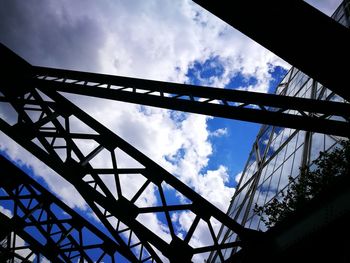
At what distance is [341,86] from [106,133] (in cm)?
477

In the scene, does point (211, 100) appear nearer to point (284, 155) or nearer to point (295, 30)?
point (295, 30)

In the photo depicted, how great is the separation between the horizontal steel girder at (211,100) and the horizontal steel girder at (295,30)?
1216mm

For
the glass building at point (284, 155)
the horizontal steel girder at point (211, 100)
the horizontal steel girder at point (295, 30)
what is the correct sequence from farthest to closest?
1. the glass building at point (284, 155)
2. the horizontal steel girder at point (211, 100)
3. the horizontal steel girder at point (295, 30)

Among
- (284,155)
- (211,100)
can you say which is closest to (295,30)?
(211,100)

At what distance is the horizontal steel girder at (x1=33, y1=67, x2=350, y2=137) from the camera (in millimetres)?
3947

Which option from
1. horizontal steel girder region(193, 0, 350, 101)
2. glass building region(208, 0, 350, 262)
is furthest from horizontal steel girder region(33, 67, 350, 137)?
glass building region(208, 0, 350, 262)

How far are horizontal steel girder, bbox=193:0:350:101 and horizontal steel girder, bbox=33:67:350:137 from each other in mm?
1216

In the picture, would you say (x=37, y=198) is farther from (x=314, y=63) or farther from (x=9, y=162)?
(x=314, y=63)

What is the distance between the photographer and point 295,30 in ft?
8.57

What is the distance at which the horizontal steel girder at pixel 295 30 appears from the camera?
8.39 ft

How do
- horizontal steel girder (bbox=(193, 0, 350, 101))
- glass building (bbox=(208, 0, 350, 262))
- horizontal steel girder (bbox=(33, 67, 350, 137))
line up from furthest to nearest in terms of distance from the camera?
glass building (bbox=(208, 0, 350, 262))
horizontal steel girder (bbox=(33, 67, 350, 137))
horizontal steel girder (bbox=(193, 0, 350, 101))

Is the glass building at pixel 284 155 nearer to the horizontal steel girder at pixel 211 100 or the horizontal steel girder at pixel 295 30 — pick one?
the horizontal steel girder at pixel 211 100

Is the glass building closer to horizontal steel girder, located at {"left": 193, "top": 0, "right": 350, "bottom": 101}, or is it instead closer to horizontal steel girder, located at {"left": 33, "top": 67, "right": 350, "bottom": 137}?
horizontal steel girder, located at {"left": 33, "top": 67, "right": 350, "bottom": 137}

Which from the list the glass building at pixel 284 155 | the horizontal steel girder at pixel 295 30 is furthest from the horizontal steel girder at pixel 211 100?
the glass building at pixel 284 155
